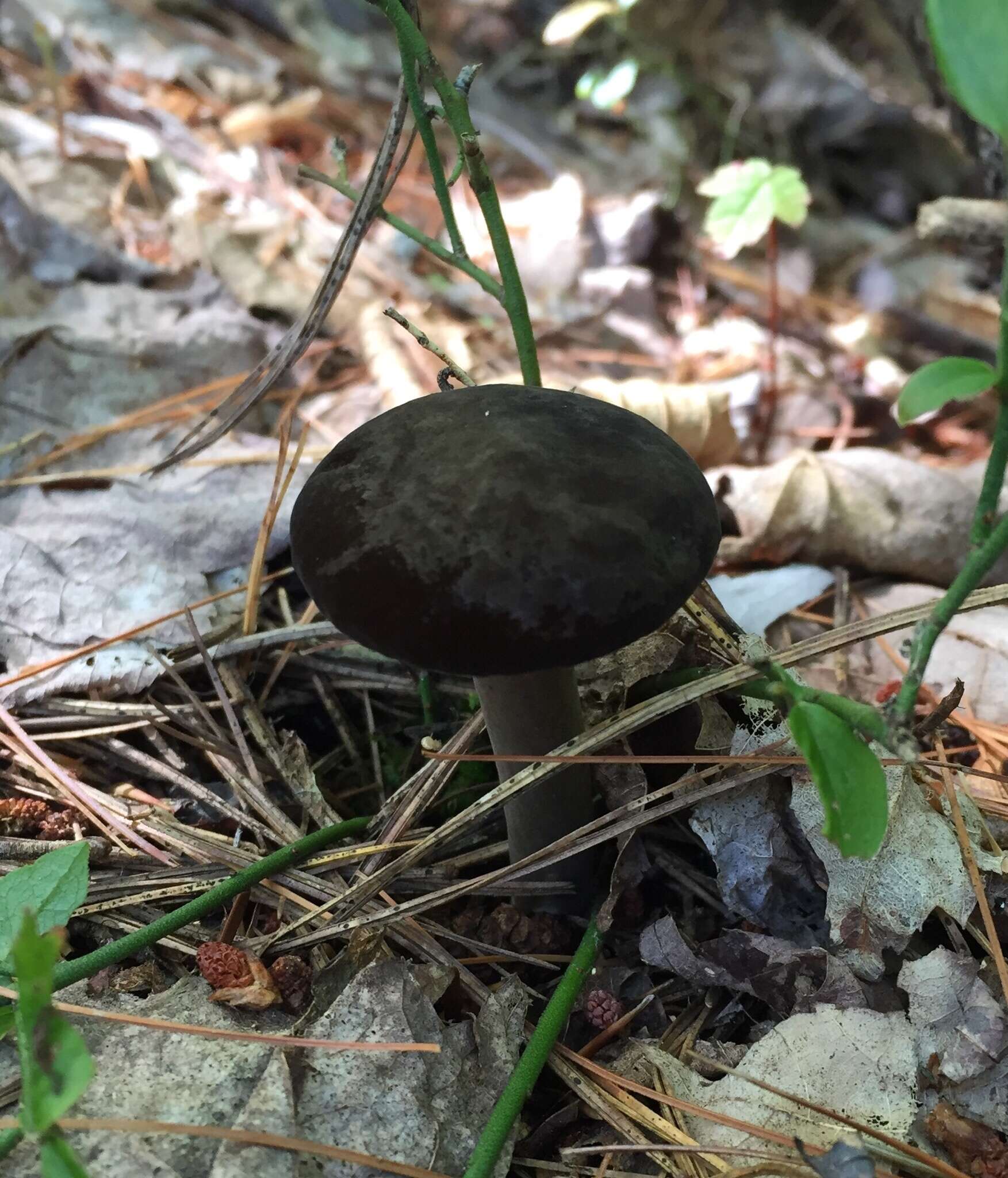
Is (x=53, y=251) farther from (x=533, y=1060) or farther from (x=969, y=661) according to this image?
(x=969, y=661)

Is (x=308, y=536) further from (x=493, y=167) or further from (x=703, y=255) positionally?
(x=493, y=167)

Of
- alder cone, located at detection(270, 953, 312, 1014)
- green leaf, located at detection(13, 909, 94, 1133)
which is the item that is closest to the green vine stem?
alder cone, located at detection(270, 953, 312, 1014)

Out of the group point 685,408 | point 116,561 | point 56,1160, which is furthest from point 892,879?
point 116,561

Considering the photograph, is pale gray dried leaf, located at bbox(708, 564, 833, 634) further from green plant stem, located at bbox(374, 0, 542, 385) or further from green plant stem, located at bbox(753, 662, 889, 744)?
green plant stem, located at bbox(753, 662, 889, 744)

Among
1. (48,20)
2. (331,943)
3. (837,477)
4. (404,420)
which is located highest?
(48,20)

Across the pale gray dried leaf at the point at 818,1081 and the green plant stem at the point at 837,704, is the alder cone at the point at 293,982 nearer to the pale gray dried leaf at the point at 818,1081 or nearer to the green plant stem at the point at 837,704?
the pale gray dried leaf at the point at 818,1081

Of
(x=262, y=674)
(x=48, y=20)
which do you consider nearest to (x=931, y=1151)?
(x=262, y=674)
